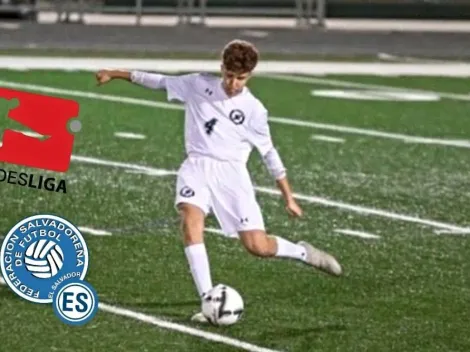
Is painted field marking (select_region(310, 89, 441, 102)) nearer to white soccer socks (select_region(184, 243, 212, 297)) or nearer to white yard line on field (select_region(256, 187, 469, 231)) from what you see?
white yard line on field (select_region(256, 187, 469, 231))

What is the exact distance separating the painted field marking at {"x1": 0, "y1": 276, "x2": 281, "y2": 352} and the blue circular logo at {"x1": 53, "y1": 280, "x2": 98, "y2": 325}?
1.77 feet

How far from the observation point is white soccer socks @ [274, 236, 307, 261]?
10.2 metres

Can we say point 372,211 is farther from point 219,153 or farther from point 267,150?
point 219,153

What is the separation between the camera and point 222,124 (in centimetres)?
988

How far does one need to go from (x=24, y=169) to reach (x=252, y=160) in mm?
2088

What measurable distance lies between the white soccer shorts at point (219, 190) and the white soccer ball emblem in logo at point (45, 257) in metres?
1.38

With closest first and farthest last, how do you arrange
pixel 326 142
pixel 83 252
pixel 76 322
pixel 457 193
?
pixel 83 252
pixel 76 322
pixel 457 193
pixel 326 142

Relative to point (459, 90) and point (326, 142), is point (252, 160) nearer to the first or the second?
point (326, 142)

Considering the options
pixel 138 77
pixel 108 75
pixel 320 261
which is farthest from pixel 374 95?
pixel 108 75

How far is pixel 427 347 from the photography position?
31.2ft

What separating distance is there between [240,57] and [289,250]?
129 centimetres

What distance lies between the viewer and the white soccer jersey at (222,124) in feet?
32.4

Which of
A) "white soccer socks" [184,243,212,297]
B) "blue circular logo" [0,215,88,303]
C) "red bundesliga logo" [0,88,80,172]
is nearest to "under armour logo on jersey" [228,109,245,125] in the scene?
"white soccer socks" [184,243,212,297]

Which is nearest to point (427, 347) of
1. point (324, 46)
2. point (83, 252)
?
point (83, 252)
